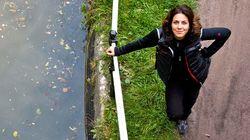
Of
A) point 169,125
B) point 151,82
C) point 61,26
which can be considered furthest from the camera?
point 61,26

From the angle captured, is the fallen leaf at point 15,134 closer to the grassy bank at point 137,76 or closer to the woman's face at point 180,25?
the grassy bank at point 137,76

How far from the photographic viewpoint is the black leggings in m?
5.73

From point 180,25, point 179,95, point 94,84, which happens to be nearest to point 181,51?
point 180,25

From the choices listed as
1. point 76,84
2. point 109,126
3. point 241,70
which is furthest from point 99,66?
point 241,70

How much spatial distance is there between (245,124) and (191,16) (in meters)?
2.31

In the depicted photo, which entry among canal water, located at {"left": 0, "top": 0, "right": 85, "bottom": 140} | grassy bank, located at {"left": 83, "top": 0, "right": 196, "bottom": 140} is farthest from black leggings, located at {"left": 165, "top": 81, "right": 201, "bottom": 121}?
canal water, located at {"left": 0, "top": 0, "right": 85, "bottom": 140}

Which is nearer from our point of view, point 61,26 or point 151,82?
point 151,82

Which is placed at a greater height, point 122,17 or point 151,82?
point 122,17

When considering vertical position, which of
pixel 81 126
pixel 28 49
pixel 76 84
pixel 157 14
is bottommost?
pixel 81 126

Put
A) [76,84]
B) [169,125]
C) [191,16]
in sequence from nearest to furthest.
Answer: [191,16], [169,125], [76,84]

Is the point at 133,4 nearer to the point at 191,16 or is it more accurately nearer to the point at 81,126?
the point at 81,126

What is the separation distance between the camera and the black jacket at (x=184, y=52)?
202 inches

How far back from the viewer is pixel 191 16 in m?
5.01

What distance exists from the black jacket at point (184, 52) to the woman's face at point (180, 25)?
119 millimetres
